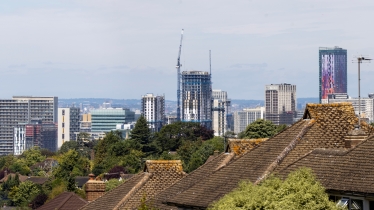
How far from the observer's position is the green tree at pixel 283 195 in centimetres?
1670

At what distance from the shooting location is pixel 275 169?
2025cm

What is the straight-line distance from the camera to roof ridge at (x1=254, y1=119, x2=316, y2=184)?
20.2 metres

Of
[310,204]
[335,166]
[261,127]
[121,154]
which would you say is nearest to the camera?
[310,204]

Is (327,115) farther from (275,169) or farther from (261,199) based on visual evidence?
(261,199)

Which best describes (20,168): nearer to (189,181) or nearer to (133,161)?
(133,161)

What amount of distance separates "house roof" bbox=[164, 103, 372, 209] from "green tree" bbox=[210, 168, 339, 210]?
6.76 feet

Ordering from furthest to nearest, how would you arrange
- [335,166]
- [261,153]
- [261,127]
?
[261,127], [261,153], [335,166]

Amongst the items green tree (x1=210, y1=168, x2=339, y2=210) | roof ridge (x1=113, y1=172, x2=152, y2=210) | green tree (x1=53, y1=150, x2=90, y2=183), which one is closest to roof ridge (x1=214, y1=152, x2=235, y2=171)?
roof ridge (x1=113, y1=172, x2=152, y2=210)

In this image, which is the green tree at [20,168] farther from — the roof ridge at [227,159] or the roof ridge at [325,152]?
the roof ridge at [325,152]

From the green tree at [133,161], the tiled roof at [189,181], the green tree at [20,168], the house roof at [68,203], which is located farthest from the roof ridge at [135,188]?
the green tree at [20,168]

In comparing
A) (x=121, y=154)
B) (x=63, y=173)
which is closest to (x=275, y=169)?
(x=63, y=173)

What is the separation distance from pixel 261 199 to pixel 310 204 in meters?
1.01

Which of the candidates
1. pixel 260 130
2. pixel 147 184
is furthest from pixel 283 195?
pixel 260 130

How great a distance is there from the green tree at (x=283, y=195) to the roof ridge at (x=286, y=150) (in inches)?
64.0
